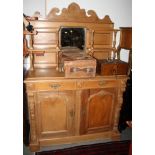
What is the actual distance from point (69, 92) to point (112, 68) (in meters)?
0.63

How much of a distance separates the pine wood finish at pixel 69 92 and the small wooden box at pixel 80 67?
0.05 metres

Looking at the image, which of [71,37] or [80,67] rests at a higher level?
[71,37]

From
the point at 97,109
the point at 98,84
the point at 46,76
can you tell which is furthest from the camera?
the point at 97,109

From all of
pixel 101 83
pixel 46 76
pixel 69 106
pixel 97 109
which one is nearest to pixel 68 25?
pixel 46 76

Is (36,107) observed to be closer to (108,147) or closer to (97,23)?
(108,147)

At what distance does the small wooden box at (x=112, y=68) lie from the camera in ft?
7.68

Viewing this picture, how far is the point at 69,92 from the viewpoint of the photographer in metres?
2.30

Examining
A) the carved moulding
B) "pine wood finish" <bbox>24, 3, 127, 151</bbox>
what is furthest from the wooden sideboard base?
the carved moulding

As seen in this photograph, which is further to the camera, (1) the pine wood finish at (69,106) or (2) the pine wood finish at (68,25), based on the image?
(2) the pine wood finish at (68,25)

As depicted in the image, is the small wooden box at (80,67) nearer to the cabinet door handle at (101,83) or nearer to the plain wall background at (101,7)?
the cabinet door handle at (101,83)

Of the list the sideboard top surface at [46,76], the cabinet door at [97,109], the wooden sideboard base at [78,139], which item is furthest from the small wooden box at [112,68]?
the wooden sideboard base at [78,139]

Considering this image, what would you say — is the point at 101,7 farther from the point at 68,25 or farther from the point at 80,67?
the point at 80,67

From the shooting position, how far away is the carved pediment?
95.7 inches
